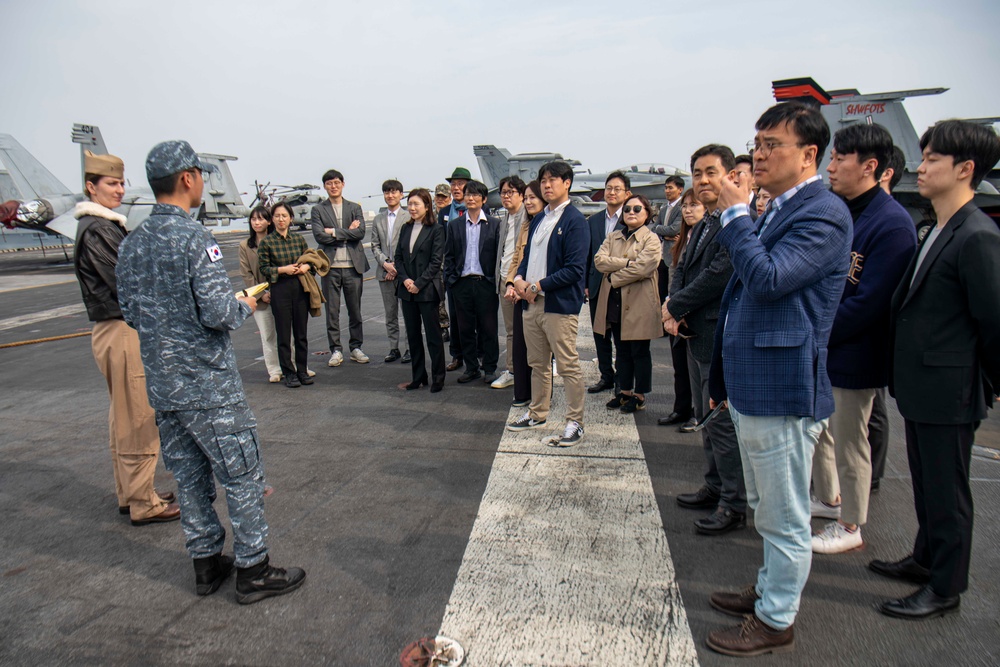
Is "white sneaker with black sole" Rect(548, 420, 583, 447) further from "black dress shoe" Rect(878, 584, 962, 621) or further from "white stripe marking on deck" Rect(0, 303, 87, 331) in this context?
"white stripe marking on deck" Rect(0, 303, 87, 331)

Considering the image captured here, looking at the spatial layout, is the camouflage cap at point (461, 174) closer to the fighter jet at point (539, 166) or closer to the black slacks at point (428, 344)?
the black slacks at point (428, 344)

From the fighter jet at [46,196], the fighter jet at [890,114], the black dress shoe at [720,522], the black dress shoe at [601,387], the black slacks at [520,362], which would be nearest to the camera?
the black dress shoe at [720,522]

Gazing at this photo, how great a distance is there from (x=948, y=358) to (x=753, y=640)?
1.41m

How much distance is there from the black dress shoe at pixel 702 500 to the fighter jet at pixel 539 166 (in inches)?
937

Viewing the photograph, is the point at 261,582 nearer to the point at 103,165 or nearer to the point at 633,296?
the point at 103,165

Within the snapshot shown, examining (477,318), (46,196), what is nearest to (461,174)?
(477,318)

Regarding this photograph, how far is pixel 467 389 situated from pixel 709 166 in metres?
3.72

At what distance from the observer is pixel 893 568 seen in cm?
285

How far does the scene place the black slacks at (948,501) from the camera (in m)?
2.49

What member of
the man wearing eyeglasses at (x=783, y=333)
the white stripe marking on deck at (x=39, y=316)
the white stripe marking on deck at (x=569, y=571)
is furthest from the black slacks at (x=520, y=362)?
the white stripe marking on deck at (x=39, y=316)

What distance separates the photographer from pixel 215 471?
2768mm

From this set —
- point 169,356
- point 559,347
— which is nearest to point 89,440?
point 169,356

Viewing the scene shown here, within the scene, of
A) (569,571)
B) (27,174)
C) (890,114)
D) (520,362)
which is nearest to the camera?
(569,571)

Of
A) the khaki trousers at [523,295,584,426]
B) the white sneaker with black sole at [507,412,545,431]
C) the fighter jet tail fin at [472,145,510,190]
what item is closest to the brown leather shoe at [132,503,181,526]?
the white sneaker with black sole at [507,412,545,431]
